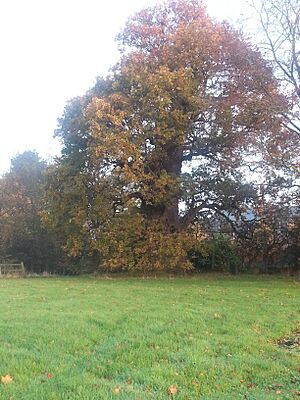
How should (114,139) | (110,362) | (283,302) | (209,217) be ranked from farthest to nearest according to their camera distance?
(209,217) → (114,139) → (283,302) → (110,362)

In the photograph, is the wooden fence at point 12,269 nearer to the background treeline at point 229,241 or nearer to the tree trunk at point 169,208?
the background treeline at point 229,241

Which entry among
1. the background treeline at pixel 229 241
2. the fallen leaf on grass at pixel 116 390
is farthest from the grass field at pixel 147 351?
the background treeline at pixel 229 241

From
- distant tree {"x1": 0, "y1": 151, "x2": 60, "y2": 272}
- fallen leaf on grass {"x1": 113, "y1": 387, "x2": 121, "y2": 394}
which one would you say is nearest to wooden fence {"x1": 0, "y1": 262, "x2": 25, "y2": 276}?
distant tree {"x1": 0, "y1": 151, "x2": 60, "y2": 272}

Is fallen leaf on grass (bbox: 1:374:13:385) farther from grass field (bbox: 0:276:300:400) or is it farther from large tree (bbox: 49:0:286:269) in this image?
large tree (bbox: 49:0:286:269)

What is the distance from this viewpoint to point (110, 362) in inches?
270

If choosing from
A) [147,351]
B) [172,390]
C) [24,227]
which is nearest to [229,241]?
[24,227]

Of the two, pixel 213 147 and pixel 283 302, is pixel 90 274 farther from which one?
pixel 283 302

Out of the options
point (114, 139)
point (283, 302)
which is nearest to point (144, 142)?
point (114, 139)

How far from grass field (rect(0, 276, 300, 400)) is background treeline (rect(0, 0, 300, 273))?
1157 centimetres

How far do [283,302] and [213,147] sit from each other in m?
13.2

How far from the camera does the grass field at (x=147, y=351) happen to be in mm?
5703

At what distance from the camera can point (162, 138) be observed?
80.3 ft

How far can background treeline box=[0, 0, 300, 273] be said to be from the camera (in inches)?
917

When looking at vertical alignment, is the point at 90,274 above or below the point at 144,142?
below
